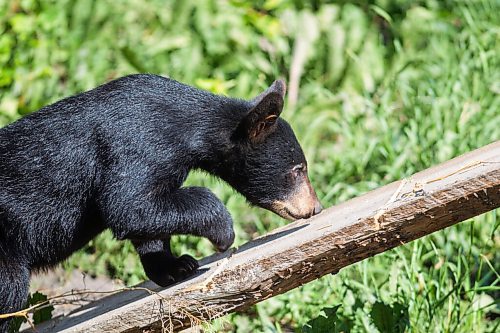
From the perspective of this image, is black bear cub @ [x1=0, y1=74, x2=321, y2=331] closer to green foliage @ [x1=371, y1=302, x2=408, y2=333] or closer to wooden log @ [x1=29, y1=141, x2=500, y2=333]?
wooden log @ [x1=29, y1=141, x2=500, y2=333]

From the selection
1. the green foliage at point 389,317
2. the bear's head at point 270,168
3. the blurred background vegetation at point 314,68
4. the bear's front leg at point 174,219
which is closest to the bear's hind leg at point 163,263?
the bear's front leg at point 174,219

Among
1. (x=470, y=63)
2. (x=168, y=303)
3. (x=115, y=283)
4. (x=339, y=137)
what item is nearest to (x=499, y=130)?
(x=470, y=63)

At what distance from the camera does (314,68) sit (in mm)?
8312

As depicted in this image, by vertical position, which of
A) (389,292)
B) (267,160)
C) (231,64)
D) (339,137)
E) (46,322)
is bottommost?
(389,292)

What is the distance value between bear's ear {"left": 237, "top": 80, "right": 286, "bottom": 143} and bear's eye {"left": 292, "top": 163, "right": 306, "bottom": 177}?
26 centimetres

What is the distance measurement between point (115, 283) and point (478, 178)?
334cm

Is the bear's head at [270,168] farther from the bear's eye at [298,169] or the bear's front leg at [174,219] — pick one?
the bear's front leg at [174,219]

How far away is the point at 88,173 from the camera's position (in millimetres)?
4629

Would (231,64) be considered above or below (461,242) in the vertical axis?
above

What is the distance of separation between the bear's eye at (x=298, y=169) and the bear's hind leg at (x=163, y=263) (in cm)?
72

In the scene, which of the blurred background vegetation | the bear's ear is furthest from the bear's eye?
the blurred background vegetation

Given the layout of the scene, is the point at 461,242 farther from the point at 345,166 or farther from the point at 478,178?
the point at 478,178

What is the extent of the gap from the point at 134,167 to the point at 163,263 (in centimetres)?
67

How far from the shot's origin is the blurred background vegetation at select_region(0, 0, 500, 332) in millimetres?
6605
